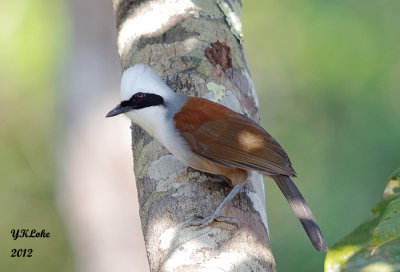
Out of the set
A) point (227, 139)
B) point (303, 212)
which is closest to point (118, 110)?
point (227, 139)

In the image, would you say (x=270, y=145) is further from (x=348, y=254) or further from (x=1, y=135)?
(x=1, y=135)

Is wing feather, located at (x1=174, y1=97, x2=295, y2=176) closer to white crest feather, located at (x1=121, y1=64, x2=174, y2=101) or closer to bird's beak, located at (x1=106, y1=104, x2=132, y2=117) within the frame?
white crest feather, located at (x1=121, y1=64, x2=174, y2=101)

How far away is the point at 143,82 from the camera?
3.16 metres

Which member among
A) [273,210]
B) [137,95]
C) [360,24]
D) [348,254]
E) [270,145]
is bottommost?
[273,210]

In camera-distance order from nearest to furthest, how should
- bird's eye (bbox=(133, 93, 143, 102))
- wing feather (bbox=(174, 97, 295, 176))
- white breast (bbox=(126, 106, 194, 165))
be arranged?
white breast (bbox=(126, 106, 194, 165)) < wing feather (bbox=(174, 97, 295, 176)) < bird's eye (bbox=(133, 93, 143, 102))

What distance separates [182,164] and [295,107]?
247 inches

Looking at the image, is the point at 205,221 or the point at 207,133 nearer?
the point at 205,221

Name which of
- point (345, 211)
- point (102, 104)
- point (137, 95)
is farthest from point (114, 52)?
point (137, 95)

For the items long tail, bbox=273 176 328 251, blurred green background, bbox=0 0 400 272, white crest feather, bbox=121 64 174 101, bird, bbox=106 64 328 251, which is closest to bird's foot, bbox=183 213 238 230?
bird, bbox=106 64 328 251

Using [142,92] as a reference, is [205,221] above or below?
below

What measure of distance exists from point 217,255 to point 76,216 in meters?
5.10

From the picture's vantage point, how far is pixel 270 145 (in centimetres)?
331

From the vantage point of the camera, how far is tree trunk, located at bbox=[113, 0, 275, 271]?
2.37 metres

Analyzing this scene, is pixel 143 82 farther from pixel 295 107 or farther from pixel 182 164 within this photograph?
pixel 295 107
